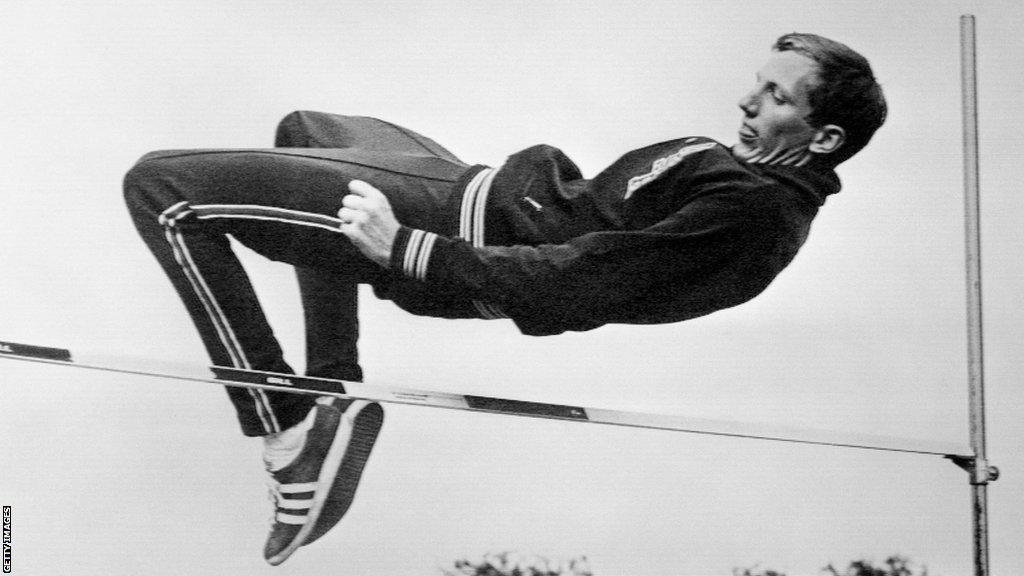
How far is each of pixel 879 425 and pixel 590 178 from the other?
2.92 ft

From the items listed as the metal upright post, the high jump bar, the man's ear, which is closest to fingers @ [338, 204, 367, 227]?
the high jump bar

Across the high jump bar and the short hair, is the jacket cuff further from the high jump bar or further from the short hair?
the short hair

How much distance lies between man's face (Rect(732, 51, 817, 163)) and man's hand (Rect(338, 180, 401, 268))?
2.69ft

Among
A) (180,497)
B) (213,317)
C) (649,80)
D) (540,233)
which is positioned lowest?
(180,497)

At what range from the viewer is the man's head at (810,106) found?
2.75 meters

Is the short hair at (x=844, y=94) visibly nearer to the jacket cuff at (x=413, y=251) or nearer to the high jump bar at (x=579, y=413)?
the high jump bar at (x=579, y=413)

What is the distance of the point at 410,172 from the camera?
2.84 m

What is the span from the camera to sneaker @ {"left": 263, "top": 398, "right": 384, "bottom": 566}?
9.24 ft

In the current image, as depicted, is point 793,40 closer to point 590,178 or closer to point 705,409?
point 590,178

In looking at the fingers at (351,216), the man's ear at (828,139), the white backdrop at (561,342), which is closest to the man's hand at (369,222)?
the fingers at (351,216)

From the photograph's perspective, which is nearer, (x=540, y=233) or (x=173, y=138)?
(x=540, y=233)

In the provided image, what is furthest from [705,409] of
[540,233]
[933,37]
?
[933,37]

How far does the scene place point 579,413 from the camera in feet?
Answer: 9.22

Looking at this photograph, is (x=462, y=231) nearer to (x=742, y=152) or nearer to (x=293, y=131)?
(x=293, y=131)
